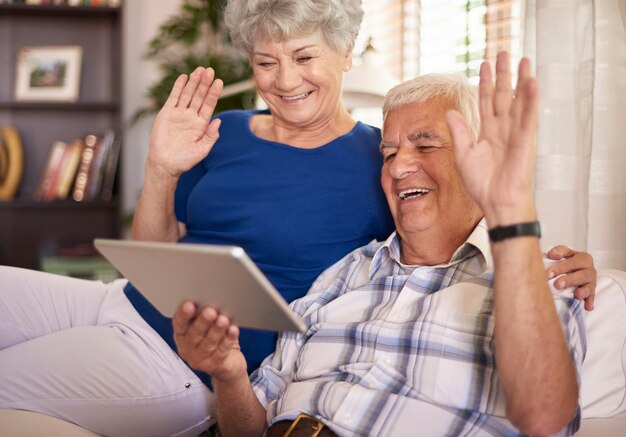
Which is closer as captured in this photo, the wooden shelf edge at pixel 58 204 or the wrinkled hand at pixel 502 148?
the wrinkled hand at pixel 502 148

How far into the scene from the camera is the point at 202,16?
4.11 meters

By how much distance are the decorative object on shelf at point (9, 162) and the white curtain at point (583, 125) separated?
10.5 feet

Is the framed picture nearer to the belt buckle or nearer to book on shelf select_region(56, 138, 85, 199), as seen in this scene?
book on shelf select_region(56, 138, 85, 199)

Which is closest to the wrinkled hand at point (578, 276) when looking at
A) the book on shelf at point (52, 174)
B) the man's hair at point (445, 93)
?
the man's hair at point (445, 93)

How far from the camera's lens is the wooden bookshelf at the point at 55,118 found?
4.29 meters

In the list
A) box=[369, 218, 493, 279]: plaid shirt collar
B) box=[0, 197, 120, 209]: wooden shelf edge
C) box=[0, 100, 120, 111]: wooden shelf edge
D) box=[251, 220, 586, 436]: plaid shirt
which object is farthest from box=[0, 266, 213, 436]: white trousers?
box=[0, 100, 120, 111]: wooden shelf edge

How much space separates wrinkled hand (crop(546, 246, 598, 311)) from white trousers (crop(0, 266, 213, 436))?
75 cm

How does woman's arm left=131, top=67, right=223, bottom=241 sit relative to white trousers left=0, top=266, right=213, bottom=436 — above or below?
above

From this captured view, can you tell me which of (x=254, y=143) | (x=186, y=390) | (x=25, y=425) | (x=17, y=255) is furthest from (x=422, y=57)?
(x=17, y=255)

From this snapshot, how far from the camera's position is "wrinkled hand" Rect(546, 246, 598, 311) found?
122cm

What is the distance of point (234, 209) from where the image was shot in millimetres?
1753

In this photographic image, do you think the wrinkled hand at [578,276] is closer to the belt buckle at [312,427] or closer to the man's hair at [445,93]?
the man's hair at [445,93]

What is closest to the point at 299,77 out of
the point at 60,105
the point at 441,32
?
the point at 441,32

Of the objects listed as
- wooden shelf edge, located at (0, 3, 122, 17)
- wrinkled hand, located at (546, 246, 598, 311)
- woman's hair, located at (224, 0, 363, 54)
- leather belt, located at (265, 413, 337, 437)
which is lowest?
leather belt, located at (265, 413, 337, 437)
